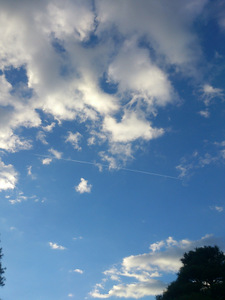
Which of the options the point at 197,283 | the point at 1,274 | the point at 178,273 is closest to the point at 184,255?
the point at 178,273

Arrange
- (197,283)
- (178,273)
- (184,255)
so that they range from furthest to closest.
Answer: (184,255), (178,273), (197,283)

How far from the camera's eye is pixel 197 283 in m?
24.9

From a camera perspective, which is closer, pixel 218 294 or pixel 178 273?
pixel 218 294

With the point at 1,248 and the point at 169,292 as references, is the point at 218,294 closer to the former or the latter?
the point at 169,292

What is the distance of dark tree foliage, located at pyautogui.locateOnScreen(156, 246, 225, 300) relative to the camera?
22844 millimetres

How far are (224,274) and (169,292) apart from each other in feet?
23.4

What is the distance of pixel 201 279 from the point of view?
25.4 meters

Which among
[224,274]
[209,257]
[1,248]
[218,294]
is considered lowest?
[218,294]

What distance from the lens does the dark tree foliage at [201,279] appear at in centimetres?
2284

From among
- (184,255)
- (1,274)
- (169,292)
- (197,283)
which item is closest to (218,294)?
(197,283)

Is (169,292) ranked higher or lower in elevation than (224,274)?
lower

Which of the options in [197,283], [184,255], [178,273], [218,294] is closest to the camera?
[218,294]

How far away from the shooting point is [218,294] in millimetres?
22609

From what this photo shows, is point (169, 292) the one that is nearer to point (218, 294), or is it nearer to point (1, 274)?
point (218, 294)
